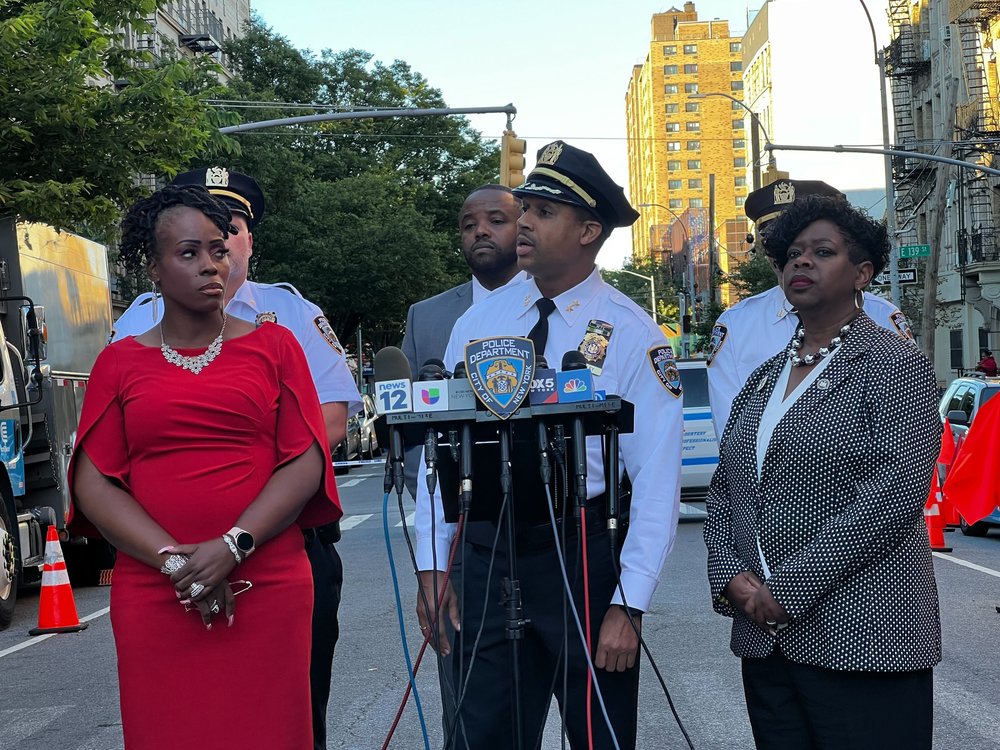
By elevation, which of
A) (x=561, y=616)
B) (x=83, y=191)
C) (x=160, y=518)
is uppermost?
(x=83, y=191)

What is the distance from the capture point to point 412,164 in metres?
50.9

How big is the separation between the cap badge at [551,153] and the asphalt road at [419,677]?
169cm

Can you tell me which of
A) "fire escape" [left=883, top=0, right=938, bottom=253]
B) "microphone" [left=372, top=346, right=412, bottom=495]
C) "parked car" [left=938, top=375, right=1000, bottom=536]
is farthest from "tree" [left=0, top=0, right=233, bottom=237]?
"fire escape" [left=883, top=0, right=938, bottom=253]

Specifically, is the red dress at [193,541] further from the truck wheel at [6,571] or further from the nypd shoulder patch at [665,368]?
the truck wheel at [6,571]

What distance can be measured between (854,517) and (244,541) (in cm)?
147

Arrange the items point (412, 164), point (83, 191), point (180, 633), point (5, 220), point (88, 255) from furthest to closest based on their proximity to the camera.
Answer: point (412, 164) → point (83, 191) → point (88, 255) → point (5, 220) → point (180, 633)

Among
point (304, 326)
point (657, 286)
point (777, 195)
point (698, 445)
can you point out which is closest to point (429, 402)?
point (304, 326)

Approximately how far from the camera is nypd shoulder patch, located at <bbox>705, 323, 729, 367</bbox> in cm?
536

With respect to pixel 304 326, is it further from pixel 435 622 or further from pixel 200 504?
pixel 435 622

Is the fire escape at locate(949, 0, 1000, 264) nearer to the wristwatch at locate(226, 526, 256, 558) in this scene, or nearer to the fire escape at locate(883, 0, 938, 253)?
the fire escape at locate(883, 0, 938, 253)

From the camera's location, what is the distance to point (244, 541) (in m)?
3.48

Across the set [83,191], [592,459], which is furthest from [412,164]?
[592,459]

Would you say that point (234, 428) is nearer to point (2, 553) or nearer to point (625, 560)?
point (625, 560)

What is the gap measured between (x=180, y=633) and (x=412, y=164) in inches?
1897
